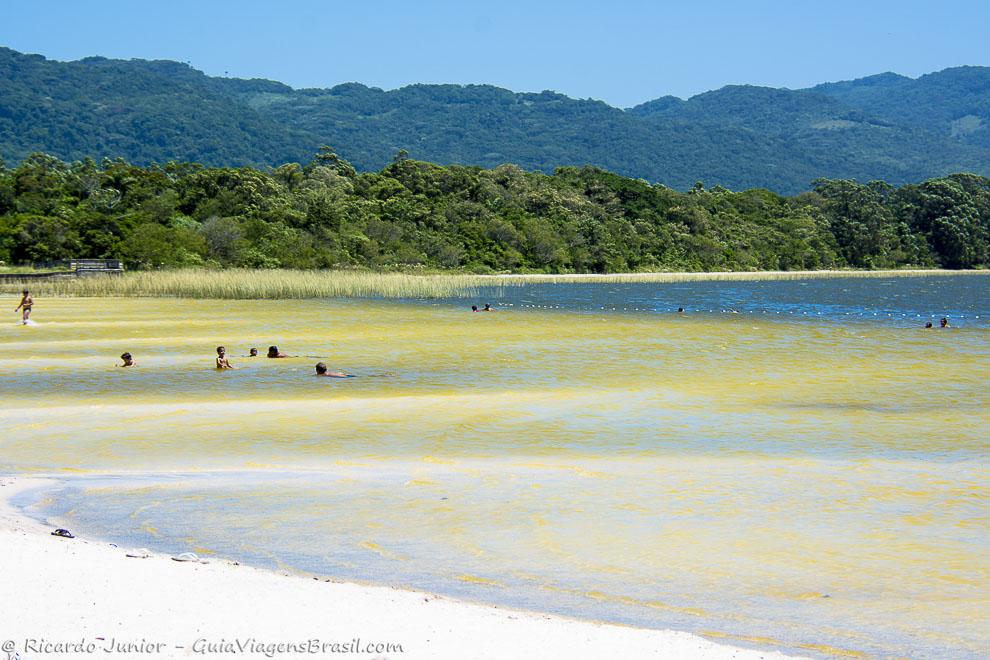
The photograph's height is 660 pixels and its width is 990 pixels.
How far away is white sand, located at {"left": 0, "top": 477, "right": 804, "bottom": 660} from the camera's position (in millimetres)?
6281

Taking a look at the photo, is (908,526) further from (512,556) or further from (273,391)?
(273,391)

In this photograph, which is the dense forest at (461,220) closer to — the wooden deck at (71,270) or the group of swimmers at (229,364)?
the wooden deck at (71,270)

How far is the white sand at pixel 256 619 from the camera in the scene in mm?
6281

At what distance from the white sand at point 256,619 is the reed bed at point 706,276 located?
9009cm

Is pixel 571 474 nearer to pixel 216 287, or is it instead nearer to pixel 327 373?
pixel 327 373

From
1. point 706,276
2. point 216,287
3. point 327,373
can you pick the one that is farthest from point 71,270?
point 706,276

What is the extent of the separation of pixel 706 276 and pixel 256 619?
118m

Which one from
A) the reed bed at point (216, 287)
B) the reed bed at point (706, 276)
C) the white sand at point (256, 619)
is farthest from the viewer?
the reed bed at point (706, 276)

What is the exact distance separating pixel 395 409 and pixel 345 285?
1931 inches

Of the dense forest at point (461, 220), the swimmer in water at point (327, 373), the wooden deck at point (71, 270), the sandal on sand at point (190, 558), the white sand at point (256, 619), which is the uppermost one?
the dense forest at point (461, 220)

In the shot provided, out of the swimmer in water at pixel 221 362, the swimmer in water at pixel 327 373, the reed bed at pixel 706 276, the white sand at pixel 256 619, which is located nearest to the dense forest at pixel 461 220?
the reed bed at pixel 706 276

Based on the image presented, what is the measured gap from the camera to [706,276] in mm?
121500

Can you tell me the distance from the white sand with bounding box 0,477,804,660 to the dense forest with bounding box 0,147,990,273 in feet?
244

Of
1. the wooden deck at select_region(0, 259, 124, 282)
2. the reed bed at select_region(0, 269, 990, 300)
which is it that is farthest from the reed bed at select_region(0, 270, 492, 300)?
the wooden deck at select_region(0, 259, 124, 282)
